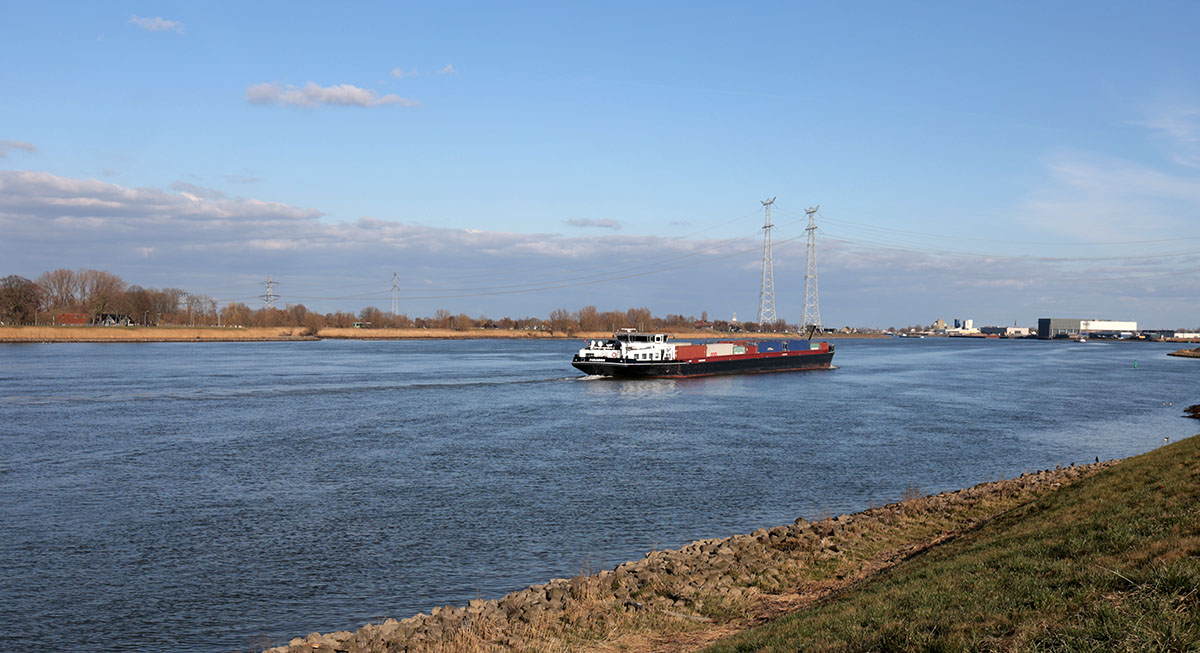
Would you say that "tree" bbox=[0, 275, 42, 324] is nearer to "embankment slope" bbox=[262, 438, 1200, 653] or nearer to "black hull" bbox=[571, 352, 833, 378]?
"black hull" bbox=[571, 352, 833, 378]

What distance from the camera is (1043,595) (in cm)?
906

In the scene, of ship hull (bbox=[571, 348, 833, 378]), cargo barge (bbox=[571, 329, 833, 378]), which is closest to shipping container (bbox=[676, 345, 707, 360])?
cargo barge (bbox=[571, 329, 833, 378])

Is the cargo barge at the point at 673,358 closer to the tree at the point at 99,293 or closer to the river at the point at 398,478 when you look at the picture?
the river at the point at 398,478

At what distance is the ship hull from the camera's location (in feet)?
252

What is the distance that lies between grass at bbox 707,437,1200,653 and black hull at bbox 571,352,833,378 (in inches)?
2444

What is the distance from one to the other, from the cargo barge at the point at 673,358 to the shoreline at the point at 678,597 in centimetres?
5726

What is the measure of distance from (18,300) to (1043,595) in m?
177

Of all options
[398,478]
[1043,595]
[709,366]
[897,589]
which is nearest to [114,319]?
[709,366]

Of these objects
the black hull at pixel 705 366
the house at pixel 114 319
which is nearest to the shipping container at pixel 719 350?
the black hull at pixel 705 366

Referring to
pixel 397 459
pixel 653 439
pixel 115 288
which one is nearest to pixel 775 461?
pixel 653 439

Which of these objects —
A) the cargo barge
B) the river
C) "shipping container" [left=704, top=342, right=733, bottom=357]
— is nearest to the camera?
the river

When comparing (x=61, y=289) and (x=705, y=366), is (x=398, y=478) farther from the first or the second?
(x=61, y=289)

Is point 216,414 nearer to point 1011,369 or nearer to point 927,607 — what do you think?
point 927,607

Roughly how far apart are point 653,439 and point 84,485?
78.6ft
